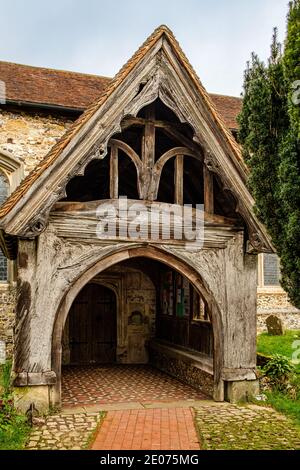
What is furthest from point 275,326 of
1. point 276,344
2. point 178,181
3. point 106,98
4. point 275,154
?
point 106,98

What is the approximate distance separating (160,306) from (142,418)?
17.8 feet

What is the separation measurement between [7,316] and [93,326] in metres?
2.17

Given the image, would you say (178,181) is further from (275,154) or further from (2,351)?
(2,351)

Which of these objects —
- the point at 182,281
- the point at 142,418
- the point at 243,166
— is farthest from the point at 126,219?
the point at 182,281

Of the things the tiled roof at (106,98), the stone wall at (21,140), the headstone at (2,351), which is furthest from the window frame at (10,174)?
the tiled roof at (106,98)

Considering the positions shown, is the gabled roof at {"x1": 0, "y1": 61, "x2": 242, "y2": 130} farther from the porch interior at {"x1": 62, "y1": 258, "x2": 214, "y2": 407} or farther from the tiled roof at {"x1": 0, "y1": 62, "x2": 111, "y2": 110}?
the porch interior at {"x1": 62, "y1": 258, "x2": 214, "y2": 407}

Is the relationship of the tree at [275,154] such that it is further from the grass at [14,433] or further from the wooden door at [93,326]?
the wooden door at [93,326]

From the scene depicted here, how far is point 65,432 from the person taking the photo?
5.79 meters

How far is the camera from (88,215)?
23.1ft

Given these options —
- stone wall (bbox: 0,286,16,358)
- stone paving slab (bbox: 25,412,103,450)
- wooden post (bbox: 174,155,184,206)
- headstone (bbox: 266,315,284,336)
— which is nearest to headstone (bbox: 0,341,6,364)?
stone wall (bbox: 0,286,16,358)

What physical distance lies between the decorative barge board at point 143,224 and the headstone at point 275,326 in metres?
6.56

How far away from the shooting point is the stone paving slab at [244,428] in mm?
5457

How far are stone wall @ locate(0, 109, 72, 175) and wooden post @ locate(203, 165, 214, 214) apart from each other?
6065 millimetres
